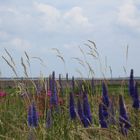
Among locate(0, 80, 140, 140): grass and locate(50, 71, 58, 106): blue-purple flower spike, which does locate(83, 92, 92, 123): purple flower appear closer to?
locate(0, 80, 140, 140): grass

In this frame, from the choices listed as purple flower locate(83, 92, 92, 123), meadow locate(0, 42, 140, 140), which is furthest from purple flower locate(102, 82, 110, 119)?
purple flower locate(83, 92, 92, 123)

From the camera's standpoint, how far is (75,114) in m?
4.85

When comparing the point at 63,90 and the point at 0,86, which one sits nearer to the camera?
the point at 63,90

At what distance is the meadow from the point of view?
4555 millimetres

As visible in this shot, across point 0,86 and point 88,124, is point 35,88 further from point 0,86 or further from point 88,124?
point 0,86

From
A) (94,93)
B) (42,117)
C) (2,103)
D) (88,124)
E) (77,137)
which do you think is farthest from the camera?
(2,103)

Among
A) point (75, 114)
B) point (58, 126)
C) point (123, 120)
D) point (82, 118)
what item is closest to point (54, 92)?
point (58, 126)

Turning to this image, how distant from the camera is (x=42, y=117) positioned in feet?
21.4

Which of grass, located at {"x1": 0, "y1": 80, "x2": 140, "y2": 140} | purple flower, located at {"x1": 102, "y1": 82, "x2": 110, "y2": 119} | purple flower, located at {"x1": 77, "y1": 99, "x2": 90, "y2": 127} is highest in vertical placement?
purple flower, located at {"x1": 102, "y1": 82, "x2": 110, "y2": 119}

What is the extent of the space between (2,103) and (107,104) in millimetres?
3518

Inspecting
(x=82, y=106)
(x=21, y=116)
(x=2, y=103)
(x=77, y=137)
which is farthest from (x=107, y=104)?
(x=2, y=103)

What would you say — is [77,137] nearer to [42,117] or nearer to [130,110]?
[130,110]

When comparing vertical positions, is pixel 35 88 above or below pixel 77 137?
above

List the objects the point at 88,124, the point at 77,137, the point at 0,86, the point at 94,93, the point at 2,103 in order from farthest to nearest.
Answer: the point at 0,86, the point at 2,103, the point at 94,93, the point at 77,137, the point at 88,124
